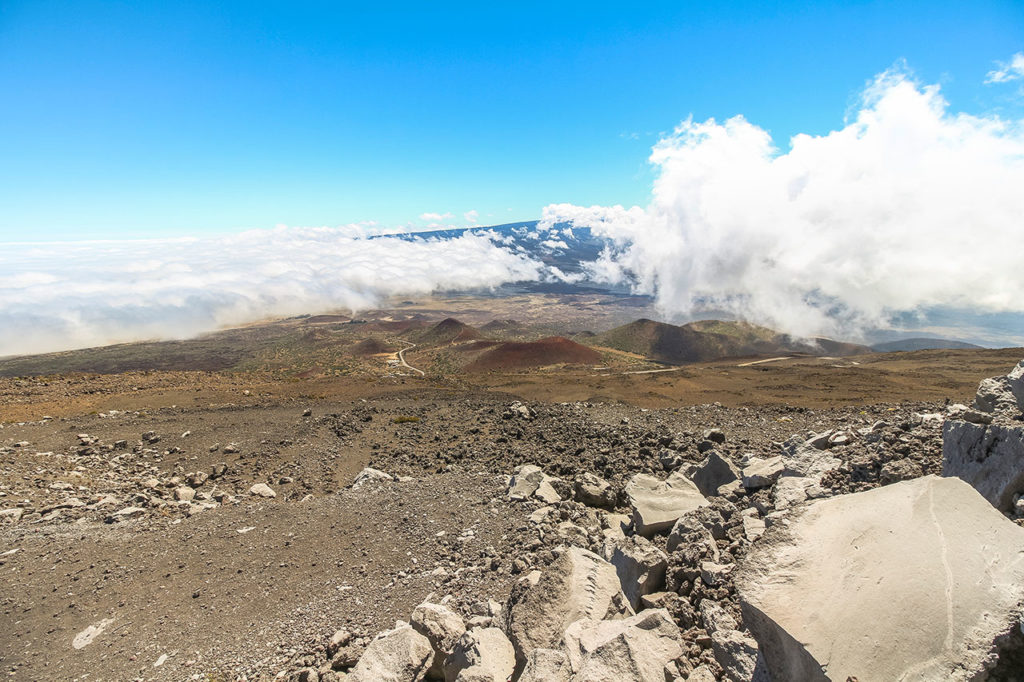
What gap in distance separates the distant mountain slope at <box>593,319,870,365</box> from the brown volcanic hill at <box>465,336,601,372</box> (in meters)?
26.9

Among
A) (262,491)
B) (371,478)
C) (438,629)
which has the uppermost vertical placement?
(438,629)

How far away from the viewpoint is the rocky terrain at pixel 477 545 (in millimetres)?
4266

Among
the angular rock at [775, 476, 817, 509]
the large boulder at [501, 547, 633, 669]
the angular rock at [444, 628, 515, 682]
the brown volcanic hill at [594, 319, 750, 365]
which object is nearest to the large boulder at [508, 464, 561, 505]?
the large boulder at [501, 547, 633, 669]

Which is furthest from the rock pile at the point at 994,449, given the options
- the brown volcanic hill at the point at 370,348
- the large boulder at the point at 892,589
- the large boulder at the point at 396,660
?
the brown volcanic hill at the point at 370,348

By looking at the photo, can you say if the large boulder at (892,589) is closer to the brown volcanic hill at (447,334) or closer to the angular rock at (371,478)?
the angular rock at (371,478)

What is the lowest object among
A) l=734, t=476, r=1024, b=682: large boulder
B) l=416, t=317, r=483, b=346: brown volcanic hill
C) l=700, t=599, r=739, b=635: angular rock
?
l=416, t=317, r=483, b=346: brown volcanic hill

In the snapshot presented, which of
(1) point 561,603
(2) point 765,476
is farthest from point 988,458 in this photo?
(1) point 561,603

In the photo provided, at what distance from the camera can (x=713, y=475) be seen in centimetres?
1092

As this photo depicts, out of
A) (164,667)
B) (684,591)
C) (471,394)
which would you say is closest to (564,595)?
(684,591)

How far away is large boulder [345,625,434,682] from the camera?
5.35 metres

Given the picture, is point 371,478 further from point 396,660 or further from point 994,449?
point 994,449

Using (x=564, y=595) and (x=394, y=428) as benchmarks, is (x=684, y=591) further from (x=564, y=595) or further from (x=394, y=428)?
(x=394, y=428)

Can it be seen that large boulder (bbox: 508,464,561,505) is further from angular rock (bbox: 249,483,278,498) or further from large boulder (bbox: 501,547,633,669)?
angular rock (bbox: 249,483,278,498)

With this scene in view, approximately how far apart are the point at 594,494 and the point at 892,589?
7747 mm
